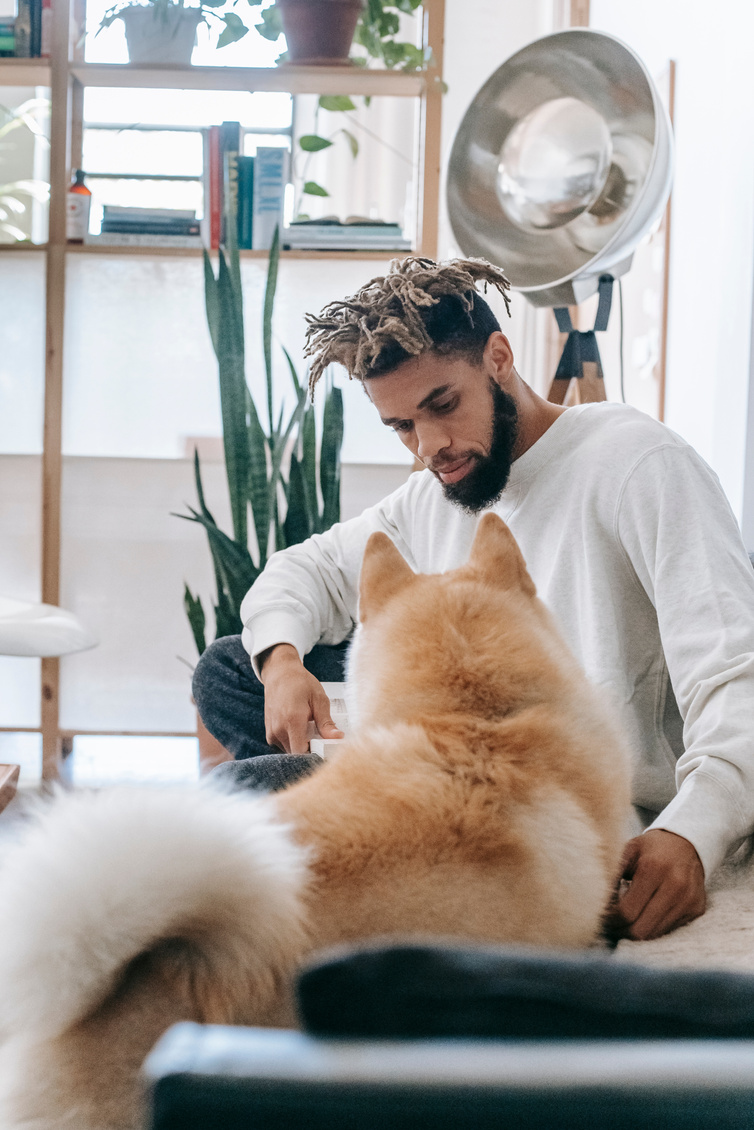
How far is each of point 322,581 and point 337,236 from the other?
155cm

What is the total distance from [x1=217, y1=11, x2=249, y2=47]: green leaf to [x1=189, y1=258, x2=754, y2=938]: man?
1.75 meters

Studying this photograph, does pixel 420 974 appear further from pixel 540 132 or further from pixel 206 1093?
pixel 540 132

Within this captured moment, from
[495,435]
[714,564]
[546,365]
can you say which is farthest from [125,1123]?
[546,365]

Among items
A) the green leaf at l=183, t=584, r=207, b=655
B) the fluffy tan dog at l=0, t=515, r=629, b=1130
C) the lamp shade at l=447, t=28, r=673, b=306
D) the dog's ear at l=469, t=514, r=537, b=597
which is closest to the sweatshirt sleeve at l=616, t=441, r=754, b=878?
the fluffy tan dog at l=0, t=515, r=629, b=1130

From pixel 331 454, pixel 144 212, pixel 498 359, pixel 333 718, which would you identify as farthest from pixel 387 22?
pixel 333 718

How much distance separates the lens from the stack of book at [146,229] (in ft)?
9.57

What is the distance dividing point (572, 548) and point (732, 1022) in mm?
1065

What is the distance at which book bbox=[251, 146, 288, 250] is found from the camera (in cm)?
286

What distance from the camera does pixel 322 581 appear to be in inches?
70.1

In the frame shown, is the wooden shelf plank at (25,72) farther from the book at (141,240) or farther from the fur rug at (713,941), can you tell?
the fur rug at (713,941)

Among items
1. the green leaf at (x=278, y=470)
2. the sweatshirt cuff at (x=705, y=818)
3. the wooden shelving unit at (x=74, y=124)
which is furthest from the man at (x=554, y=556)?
the wooden shelving unit at (x=74, y=124)

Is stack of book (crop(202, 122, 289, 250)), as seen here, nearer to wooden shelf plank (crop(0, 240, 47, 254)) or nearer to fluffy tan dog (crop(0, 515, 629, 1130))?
wooden shelf plank (crop(0, 240, 47, 254))

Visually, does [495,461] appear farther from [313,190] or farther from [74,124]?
[74,124]

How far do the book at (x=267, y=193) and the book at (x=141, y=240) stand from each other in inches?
7.6
